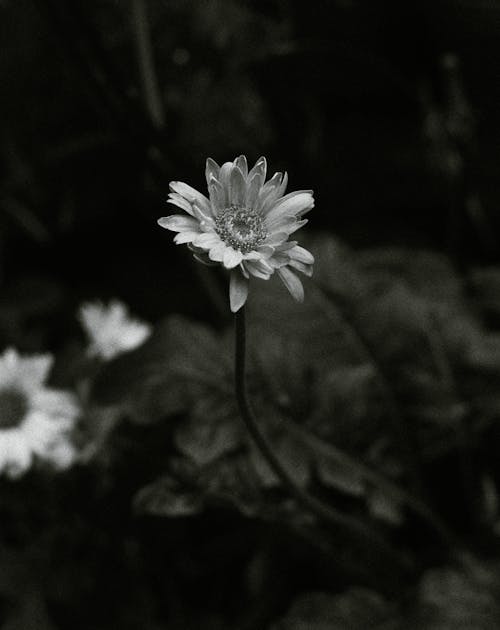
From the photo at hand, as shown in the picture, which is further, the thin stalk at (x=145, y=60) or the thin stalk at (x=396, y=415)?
the thin stalk at (x=145, y=60)

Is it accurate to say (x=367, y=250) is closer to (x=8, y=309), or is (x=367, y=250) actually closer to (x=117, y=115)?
(x=117, y=115)

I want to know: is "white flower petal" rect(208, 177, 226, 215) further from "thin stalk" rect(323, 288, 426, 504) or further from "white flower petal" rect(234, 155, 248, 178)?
"thin stalk" rect(323, 288, 426, 504)

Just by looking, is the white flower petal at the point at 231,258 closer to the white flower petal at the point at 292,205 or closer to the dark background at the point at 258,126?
the white flower petal at the point at 292,205

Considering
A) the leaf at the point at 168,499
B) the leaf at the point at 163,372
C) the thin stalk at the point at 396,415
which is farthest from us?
the thin stalk at the point at 396,415

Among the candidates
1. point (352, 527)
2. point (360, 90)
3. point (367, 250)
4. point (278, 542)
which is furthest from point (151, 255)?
point (352, 527)

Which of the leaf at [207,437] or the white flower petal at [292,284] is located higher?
the leaf at [207,437]

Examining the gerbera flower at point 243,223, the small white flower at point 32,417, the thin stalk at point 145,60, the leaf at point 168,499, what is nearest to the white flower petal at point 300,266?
the gerbera flower at point 243,223

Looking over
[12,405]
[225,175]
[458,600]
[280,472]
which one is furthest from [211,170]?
[458,600]
